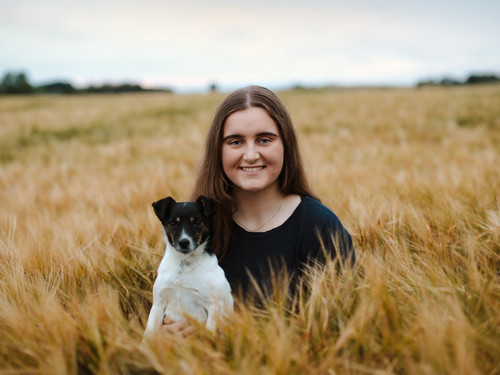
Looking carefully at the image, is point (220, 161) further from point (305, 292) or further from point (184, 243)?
point (305, 292)

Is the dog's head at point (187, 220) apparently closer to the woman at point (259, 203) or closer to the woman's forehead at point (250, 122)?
the woman at point (259, 203)

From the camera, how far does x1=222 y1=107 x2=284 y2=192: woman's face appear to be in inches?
92.3

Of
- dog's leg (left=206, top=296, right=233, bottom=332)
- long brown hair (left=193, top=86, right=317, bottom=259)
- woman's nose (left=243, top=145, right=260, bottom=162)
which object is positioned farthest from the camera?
long brown hair (left=193, top=86, right=317, bottom=259)

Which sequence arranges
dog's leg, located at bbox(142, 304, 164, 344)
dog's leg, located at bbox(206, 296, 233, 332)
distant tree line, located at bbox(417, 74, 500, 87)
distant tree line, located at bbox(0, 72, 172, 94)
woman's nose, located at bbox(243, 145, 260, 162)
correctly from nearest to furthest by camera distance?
dog's leg, located at bbox(206, 296, 233, 332)
dog's leg, located at bbox(142, 304, 164, 344)
woman's nose, located at bbox(243, 145, 260, 162)
distant tree line, located at bbox(417, 74, 500, 87)
distant tree line, located at bbox(0, 72, 172, 94)

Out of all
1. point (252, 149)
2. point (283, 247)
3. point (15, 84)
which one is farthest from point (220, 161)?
point (15, 84)

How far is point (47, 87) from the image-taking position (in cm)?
7319

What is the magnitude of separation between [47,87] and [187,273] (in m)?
85.6

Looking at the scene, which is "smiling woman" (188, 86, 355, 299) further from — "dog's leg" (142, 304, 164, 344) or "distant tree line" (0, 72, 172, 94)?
"distant tree line" (0, 72, 172, 94)

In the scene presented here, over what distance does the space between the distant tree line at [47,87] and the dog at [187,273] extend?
6405cm

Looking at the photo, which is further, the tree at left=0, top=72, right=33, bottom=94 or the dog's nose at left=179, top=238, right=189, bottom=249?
the tree at left=0, top=72, right=33, bottom=94

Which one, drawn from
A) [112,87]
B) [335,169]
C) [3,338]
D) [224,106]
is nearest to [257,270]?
[224,106]

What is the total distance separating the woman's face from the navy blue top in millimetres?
343

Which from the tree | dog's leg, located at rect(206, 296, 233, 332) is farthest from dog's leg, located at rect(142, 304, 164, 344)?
the tree

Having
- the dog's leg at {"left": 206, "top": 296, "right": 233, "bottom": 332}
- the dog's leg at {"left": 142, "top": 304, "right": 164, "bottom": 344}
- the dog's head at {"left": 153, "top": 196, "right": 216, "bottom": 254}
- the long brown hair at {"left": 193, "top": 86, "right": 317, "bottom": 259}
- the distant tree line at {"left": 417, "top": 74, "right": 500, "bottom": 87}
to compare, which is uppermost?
the distant tree line at {"left": 417, "top": 74, "right": 500, "bottom": 87}
